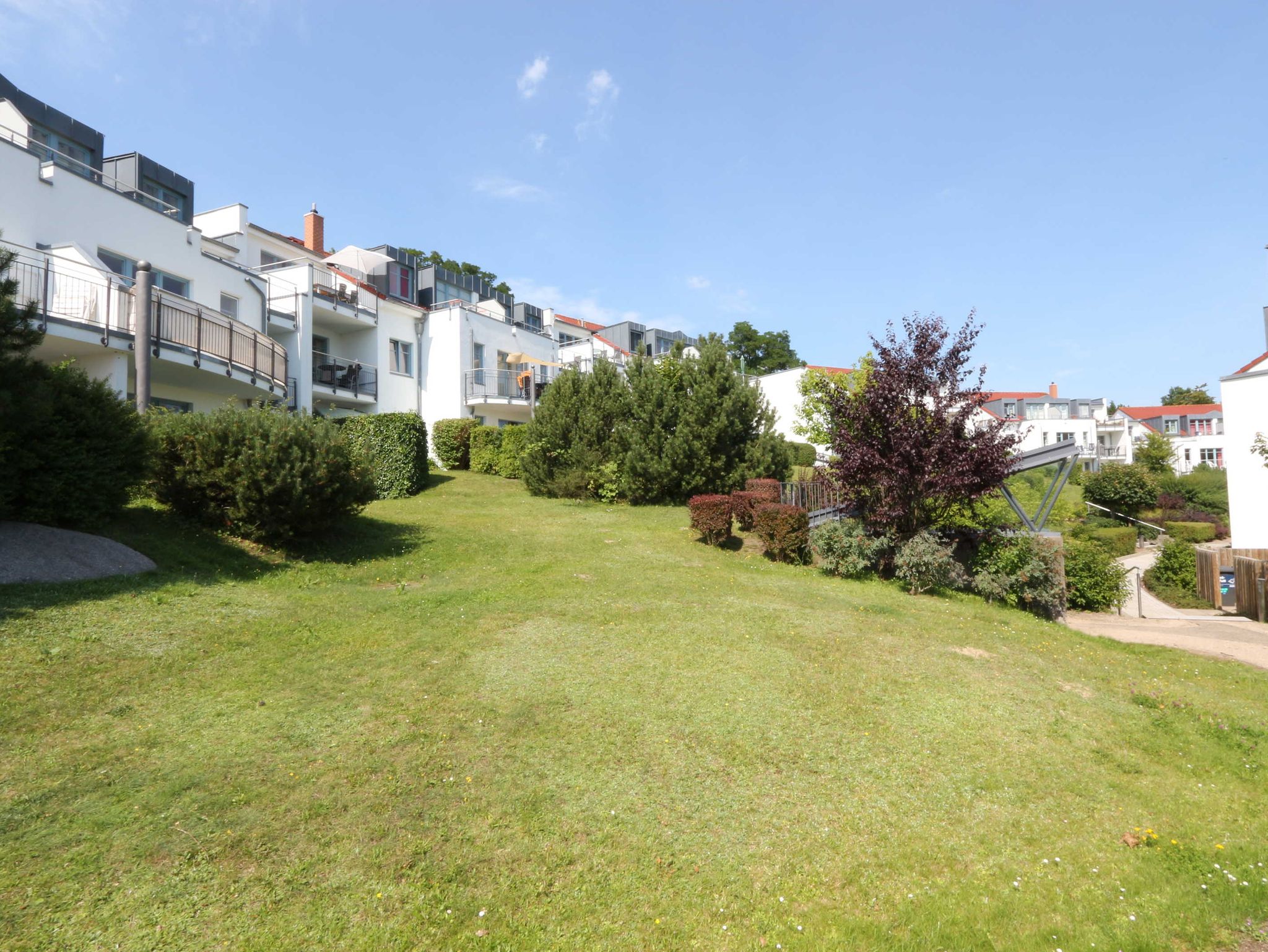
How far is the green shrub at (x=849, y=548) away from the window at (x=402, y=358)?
69.2 feet

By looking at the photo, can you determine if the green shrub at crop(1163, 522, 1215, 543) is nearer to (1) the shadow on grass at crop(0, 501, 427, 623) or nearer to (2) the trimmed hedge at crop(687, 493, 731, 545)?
(2) the trimmed hedge at crop(687, 493, 731, 545)

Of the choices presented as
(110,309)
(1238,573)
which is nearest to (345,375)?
(110,309)

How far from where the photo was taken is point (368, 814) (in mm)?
4531

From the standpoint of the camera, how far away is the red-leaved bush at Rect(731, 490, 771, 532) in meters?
16.2

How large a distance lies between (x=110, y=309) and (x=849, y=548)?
51.3ft

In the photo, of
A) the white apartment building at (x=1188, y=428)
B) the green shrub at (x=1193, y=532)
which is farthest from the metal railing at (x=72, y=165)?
the white apartment building at (x=1188, y=428)

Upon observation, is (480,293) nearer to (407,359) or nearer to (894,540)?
(407,359)

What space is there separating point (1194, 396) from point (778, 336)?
73.1 meters

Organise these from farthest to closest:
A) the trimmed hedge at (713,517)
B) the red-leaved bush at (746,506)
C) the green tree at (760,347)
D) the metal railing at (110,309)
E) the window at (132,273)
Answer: the green tree at (760,347) < the window at (132,273) < the red-leaved bush at (746,506) < the trimmed hedge at (713,517) < the metal railing at (110,309)

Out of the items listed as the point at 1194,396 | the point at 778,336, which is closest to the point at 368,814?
the point at 778,336

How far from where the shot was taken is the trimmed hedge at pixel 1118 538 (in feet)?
103

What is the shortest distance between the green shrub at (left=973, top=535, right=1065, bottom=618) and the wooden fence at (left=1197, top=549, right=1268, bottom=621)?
285 inches

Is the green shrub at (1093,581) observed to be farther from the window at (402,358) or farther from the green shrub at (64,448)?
the window at (402,358)

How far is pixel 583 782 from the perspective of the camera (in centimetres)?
513
